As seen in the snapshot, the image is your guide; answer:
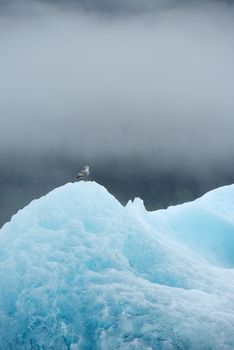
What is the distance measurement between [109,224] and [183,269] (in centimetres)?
201

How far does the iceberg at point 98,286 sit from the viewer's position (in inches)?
286

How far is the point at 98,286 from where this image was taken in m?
8.07

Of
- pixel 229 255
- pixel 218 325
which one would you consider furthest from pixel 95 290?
pixel 229 255

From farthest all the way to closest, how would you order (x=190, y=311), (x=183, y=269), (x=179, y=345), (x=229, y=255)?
(x=229, y=255)
(x=183, y=269)
(x=190, y=311)
(x=179, y=345)

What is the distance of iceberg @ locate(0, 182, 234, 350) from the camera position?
726 cm

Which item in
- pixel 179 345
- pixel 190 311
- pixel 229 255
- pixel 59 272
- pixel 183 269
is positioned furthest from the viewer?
pixel 229 255

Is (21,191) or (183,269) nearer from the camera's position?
(183,269)

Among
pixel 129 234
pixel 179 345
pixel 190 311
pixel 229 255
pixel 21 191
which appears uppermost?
pixel 21 191

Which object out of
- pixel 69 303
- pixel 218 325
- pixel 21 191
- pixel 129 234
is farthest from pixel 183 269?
pixel 21 191

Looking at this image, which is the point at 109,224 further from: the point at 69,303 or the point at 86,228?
the point at 69,303

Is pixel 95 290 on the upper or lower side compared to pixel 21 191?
lower

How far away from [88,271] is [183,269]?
2.32 metres

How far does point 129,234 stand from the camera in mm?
9680

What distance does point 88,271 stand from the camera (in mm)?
8461
